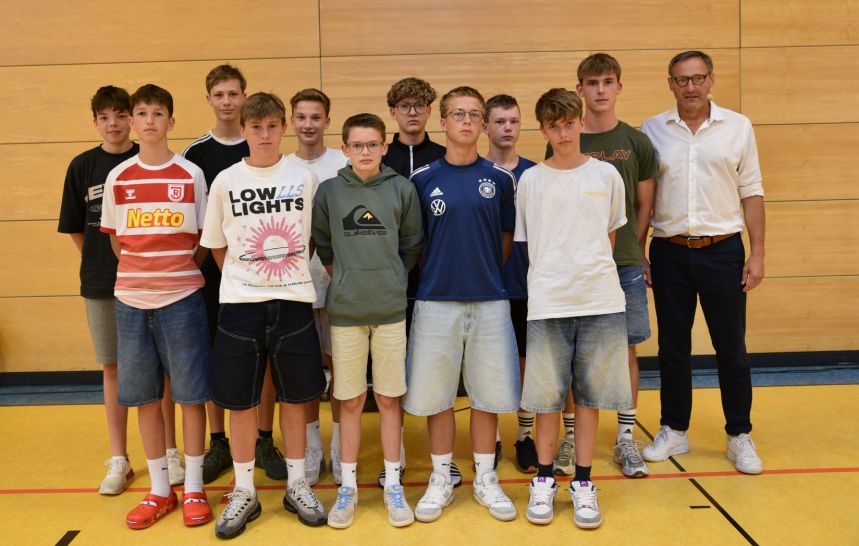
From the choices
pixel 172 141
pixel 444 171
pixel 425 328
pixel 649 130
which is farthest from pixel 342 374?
pixel 172 141

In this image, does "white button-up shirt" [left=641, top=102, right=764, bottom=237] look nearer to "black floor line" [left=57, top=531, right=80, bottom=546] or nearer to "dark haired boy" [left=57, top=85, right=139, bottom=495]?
"dark haired boy" [left=57, top=85, right=139, bottom=495]

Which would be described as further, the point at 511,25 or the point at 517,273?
the point at 511,25

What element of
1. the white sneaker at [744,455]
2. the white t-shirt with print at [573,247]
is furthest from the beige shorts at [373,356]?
the white sneaker at [744,455]

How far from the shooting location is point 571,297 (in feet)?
7.94

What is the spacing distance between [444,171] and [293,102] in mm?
824

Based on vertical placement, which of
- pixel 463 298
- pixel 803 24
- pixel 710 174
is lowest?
pixel 463 298

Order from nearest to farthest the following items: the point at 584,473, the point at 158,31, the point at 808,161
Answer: the point at 584,473
the point at 158,31
the point at 808,161

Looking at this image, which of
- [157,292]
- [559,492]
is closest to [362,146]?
[157,292]

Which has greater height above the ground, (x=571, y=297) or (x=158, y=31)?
(x=158, y=31)

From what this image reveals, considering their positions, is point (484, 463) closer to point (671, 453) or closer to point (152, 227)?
point (671, 453)

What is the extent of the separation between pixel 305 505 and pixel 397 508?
0.35m

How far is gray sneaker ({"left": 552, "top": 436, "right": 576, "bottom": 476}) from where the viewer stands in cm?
291

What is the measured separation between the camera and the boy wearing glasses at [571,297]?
7.95ft

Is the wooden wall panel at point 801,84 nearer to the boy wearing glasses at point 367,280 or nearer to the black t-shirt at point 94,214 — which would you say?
the boy wearing glasses at point 367,280
